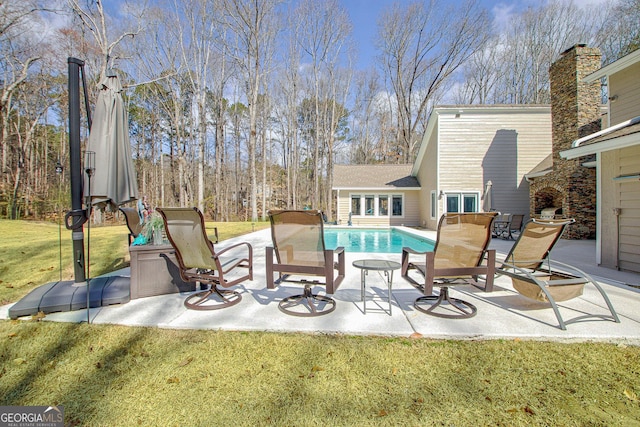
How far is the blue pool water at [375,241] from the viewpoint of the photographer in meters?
9.59

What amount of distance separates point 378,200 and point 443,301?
13.4 meters

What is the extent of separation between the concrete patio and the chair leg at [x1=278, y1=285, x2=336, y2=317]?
3.2 inches

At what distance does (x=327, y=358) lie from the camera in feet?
7.68

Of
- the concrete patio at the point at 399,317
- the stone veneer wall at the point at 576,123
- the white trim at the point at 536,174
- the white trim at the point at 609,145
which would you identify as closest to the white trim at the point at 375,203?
the white trim at the point at 536,174

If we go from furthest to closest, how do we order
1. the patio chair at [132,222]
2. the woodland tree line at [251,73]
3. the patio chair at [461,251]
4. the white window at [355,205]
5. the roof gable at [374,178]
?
the white window at [355,205]
the roof gable at [374,178]
the woodland tree line at [251,73]
the patio chair at [132,222]
the patio chair at [461,251]

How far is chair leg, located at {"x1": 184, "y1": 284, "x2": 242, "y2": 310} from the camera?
11.1 feet

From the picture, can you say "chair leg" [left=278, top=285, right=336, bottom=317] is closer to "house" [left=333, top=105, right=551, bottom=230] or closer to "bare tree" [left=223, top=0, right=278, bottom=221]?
"house" [left=333, top=105, right=551, bottom=230]

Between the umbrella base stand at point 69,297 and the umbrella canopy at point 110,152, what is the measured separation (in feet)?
3.07

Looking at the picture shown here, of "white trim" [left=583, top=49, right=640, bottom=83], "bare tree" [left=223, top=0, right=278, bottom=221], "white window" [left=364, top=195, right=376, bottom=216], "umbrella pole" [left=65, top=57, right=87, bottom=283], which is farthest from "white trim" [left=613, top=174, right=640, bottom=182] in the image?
"bare tree" [left=223, top=0, right=278, bottom=221]

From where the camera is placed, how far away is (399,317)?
10.3ft

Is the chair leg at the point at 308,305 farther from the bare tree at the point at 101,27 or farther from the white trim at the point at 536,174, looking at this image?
the bare tree at the point at 101,27

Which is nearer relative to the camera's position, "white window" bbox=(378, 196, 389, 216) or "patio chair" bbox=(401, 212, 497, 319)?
"patio chair" bbox=(401, 212, 497, 319)

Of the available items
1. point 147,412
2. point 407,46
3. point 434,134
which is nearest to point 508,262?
point 147,412

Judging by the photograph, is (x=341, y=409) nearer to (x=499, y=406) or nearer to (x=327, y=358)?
(x=327, y=358)
